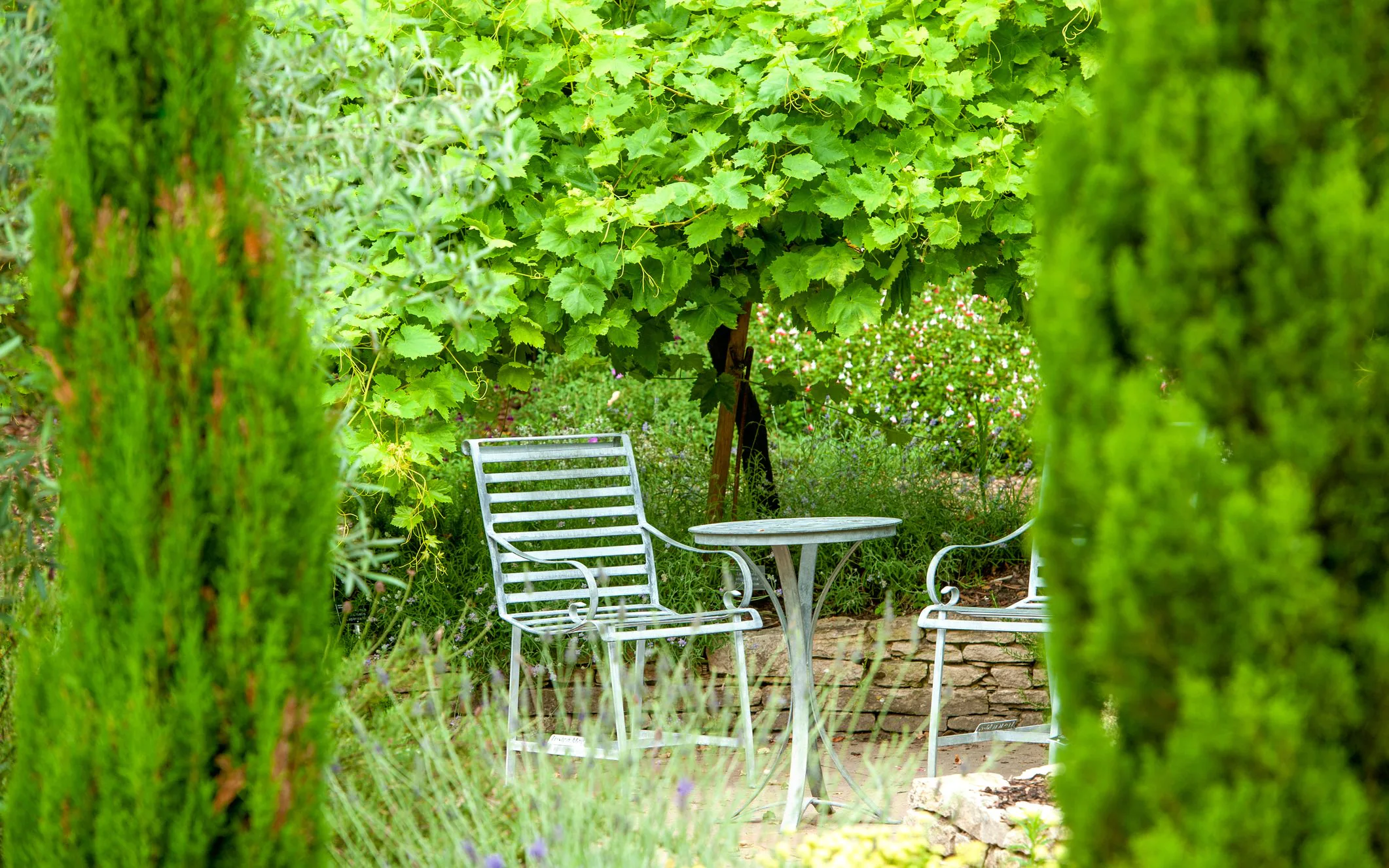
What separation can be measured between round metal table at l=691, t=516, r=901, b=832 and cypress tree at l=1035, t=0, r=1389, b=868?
88.2 inches

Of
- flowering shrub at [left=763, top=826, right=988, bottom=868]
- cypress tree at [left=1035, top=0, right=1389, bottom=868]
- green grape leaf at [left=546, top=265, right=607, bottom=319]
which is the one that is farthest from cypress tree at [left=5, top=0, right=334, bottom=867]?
green grape leaf at [left=546, top=265, right=607, bottom=319]

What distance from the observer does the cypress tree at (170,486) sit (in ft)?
5.58

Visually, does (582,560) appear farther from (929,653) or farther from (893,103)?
(893,103)

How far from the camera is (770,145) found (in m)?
4.58

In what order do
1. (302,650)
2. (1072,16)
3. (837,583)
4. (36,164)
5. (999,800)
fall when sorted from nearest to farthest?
(302,650)
(36,164)
(999,800)
(1072,16)
(837,583)

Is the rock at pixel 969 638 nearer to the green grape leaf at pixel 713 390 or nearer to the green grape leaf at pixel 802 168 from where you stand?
the green grape leaf at pixel 713 390

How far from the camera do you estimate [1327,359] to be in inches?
56.5

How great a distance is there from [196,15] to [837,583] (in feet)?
13.8

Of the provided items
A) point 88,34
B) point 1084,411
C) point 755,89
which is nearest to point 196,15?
point 88,34

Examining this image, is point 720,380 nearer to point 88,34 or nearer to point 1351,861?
point 88,34

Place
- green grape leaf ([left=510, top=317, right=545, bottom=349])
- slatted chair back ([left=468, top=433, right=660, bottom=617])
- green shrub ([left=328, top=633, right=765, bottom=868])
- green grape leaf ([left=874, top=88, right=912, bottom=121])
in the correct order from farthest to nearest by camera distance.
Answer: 1. slatted chair back ([left=468, top=433, right=660, bottom=617])
2. green grape leaf ([left=510, top=317, right=545, bottom=349])
3. green grape leaf ([left=874, top=88, right=912, bottom=121])
4. green shrub ([left=328, top=633, right=765, bottom=868])

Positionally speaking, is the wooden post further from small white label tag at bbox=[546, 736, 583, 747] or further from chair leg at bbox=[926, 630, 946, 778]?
small white label tag at bbox=[546, 736, 583, 747]

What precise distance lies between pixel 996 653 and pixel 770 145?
2224mm

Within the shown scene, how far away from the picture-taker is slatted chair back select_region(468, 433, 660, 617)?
4.80 metres
